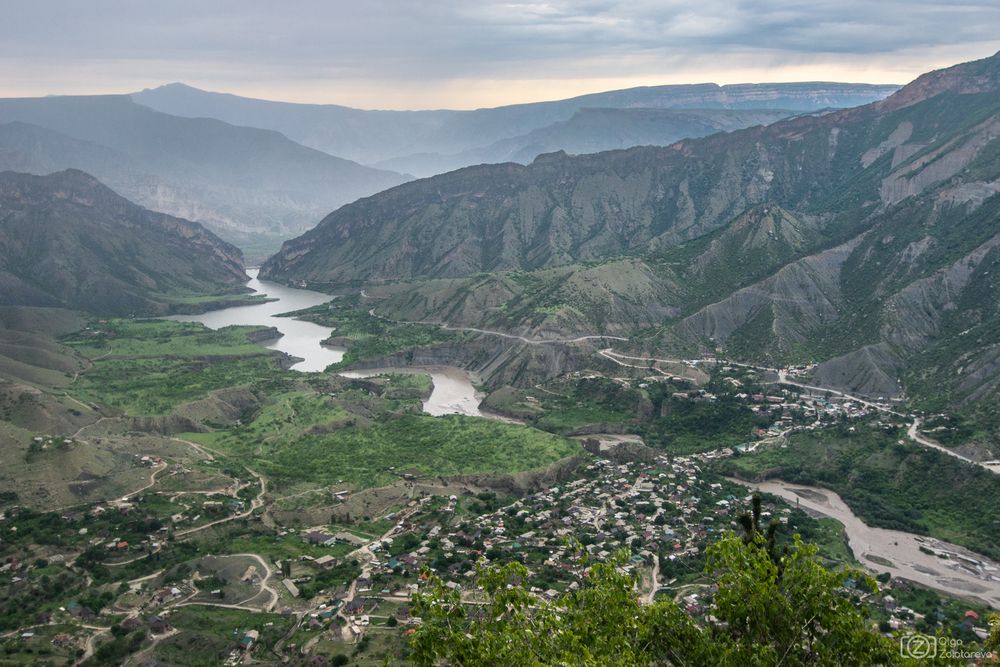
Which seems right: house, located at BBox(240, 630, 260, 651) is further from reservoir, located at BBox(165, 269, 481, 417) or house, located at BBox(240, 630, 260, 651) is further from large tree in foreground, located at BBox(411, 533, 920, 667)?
reservoir, located at BBox(165, 269, 481, 417)

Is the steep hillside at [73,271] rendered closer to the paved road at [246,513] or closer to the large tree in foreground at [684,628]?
the paved road at [246,513]

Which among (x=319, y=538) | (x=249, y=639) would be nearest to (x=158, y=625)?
(x=249, y=639)

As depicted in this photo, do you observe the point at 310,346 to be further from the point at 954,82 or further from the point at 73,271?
the point at 954,82

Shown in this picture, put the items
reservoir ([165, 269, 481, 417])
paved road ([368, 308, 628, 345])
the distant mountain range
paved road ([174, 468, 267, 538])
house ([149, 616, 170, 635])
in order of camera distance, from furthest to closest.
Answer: paved road ([368, 308, 628, 345]), reservoir ([165, 269, 481, 417]), the distant mountain range, paved road ([174, 468, 267, 538]), house ([149, 616, 170, 635])

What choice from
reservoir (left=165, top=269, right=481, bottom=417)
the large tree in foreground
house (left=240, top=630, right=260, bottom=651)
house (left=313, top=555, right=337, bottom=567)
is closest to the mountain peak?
reservoir (left=165, top=269, right=481, bottom=417)

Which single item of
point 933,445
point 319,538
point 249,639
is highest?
point 933,445

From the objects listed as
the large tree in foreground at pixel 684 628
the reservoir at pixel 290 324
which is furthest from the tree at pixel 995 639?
the reservoir at pixel 290 324
